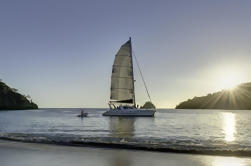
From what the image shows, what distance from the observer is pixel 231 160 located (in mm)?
15242

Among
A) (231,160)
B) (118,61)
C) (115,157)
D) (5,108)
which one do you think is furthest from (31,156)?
(5,108)

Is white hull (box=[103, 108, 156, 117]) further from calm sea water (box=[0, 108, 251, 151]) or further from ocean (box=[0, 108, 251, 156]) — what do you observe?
ocean (box=[0, 108, 251, 156])

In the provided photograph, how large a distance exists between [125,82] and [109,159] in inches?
2521

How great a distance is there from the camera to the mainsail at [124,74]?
78.8 metres

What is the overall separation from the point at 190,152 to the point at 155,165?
494 cm

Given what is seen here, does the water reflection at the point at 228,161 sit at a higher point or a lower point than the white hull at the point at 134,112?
lower

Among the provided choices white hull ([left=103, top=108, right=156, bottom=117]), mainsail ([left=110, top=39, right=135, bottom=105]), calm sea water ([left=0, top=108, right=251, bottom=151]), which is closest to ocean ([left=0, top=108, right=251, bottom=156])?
calm sea water ([left=0, top=108, right=251, bottom=151])

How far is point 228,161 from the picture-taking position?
14930 mm

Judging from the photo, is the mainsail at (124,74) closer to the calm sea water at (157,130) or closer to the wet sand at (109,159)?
the calm sea water at (157,130)

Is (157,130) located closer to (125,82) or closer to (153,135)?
(153,135)

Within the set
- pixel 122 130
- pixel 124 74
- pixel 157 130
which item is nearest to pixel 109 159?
pixel 122 130

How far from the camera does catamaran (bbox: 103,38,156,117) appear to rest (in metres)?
78.7

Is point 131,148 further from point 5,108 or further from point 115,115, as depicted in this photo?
point 5,108

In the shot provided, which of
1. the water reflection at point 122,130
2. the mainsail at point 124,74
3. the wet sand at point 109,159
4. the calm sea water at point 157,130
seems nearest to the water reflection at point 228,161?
the wet sand at point 109,159
